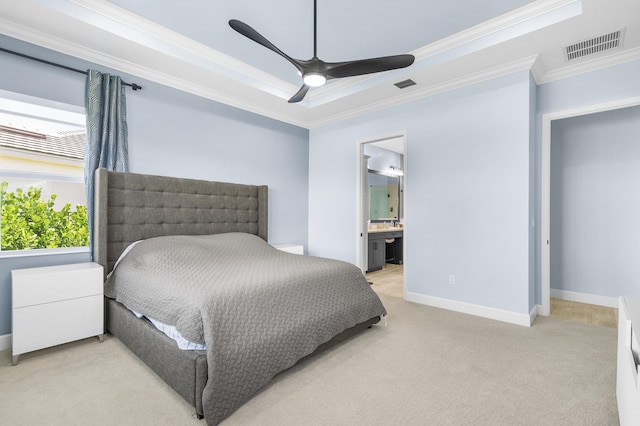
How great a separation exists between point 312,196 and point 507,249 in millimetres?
→ 2927

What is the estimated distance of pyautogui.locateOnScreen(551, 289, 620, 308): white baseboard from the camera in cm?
377

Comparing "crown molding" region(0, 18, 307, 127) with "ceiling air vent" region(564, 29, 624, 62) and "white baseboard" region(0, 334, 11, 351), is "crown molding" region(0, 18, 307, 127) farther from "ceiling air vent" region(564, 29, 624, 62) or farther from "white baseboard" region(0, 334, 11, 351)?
"ceiling air vent" region(564, 29, 624, 62)

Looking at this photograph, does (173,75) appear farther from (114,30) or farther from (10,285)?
(10,285)

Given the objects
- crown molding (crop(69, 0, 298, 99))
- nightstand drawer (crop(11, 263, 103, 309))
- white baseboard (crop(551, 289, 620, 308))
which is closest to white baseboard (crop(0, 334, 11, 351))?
nightstand drawer (crop(11, 263, 103, 309))

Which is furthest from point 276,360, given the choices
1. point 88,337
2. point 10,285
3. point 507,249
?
point 507,249

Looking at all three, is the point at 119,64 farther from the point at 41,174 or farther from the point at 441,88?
the point at 441,88

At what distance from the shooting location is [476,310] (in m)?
3.42

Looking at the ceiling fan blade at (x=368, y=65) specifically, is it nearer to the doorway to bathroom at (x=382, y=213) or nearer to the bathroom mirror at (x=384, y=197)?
the doorway to bathroom at (x=382, y=213)

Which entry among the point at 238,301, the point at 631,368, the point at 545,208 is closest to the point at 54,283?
the point at 238,301

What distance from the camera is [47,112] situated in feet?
9.34

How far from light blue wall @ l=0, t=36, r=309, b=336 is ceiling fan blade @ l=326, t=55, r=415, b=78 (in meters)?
2.09

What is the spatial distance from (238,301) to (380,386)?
107cm

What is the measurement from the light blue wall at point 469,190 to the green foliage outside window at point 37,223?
3591 millimetres

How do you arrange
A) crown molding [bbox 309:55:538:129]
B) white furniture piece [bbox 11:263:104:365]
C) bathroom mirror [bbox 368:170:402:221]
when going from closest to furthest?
1. white furniture piece [bbox 11:263:104:365]
2. crown molding [bbox 309:55:538:129]
3. bathroom mirror [bbox 368:170:402:221]
